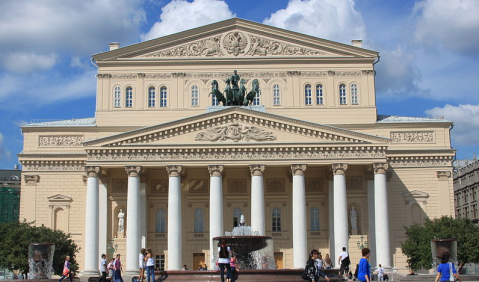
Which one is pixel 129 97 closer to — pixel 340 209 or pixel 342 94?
pixel 342 94

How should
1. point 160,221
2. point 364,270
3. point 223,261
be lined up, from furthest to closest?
point 160,221 → point 223,261 → point 364,270

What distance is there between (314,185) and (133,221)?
14267 millimetres

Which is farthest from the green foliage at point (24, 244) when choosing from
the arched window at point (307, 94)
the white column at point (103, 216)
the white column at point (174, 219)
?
the arched window at point (307, 94)

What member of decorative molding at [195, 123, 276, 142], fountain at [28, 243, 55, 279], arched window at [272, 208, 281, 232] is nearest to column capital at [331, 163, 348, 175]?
decorative molding at [195, 123, 276, 142]

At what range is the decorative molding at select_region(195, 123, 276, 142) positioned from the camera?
49250 mm

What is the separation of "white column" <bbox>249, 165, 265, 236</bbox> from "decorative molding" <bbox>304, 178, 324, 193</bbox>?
6387mm

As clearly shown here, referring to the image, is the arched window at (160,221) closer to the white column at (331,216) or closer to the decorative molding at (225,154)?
the decorative molding at (225,154)

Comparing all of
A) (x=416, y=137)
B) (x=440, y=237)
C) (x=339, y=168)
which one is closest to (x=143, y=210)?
(x=339, y=168)

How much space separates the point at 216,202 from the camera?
48.2 meters

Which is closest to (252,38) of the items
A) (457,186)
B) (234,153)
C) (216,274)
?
(234,153)

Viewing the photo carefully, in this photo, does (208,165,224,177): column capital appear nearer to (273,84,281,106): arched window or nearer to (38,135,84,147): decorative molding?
(273,84,281,106): arched window

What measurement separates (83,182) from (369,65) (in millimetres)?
24705

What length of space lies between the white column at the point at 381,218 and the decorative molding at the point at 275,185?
7.78 m

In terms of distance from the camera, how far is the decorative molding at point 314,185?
54.1 meters
